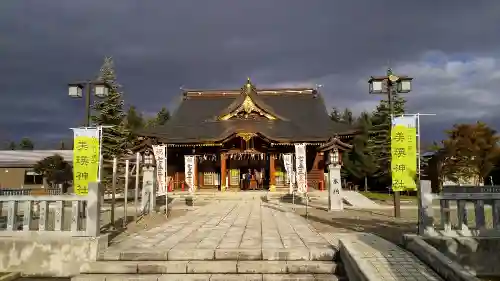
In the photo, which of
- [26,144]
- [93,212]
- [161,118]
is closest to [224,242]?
[93,212]

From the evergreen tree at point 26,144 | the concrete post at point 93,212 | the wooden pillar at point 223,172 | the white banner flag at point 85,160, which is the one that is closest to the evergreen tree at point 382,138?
the wooden pillar at point 223,172

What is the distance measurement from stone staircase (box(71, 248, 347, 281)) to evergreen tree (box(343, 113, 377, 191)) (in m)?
29.0

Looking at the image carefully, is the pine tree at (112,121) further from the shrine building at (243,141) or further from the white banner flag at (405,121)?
the white banner flag at (405,121)

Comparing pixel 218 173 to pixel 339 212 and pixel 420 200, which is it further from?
pixel 420 200

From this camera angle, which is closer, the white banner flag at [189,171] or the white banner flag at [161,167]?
the white banner flag at [161,167]

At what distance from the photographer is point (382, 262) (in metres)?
5.79

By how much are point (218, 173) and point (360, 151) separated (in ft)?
46.3

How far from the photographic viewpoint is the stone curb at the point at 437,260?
4797 mm

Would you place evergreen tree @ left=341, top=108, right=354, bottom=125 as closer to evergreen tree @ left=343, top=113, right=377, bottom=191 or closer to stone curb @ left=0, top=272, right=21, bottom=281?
evergreen tree @ left=343, top=113, right=377, bottom=191

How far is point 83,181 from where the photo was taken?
39.5 feet

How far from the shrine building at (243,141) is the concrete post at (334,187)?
8.23 metres

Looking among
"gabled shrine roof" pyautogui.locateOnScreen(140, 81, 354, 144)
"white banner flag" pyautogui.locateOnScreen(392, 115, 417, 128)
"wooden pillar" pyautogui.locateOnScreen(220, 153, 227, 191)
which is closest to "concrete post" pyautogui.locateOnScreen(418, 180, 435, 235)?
"white banner flag" pyautogui.locateOnScreen(392, 115, 417, 128)

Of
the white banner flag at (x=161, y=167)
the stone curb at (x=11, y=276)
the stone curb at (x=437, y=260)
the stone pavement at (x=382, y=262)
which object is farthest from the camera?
the white banner flag at (x=161, y=167)

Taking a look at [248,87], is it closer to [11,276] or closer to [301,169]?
[301,169]
